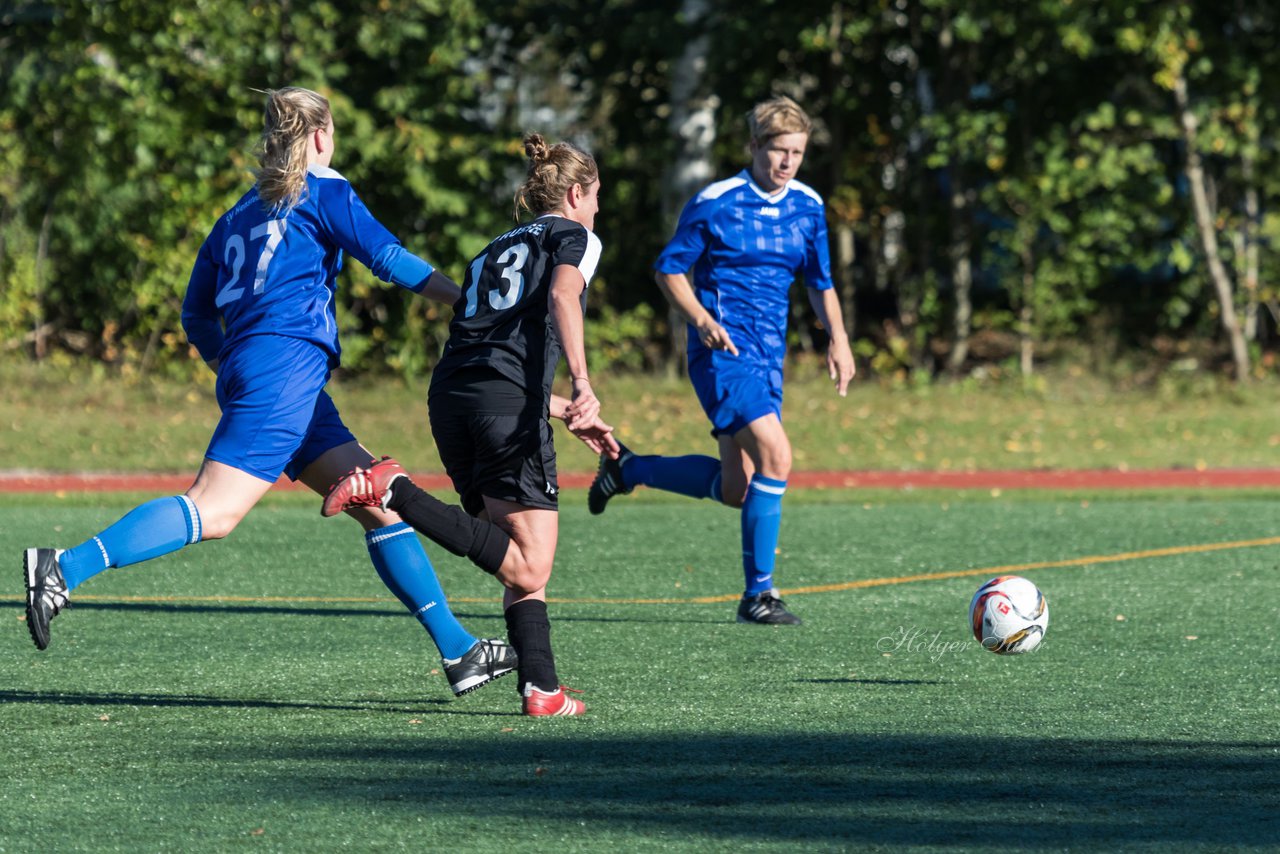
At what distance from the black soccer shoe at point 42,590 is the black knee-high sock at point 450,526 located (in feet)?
3.08

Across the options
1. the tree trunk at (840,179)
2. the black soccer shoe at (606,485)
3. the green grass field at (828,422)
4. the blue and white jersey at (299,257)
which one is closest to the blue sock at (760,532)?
the black soccer shoe at (606,485)

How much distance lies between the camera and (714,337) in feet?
24.2

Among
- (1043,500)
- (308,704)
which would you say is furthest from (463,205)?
(308,704)

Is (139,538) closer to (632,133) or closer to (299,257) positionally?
(299,257)

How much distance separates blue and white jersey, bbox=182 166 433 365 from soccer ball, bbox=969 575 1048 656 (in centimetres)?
229

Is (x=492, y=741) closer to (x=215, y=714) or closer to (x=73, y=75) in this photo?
(x=215, y=714)

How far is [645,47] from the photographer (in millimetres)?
18656

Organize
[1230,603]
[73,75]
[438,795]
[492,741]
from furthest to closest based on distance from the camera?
[73,75], [1230,603], [492,741], [438,795]

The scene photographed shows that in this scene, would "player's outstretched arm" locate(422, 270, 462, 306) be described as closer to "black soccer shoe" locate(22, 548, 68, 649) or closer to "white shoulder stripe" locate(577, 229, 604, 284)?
"white shoulder stripe" locate(577, 229, 604, 284)

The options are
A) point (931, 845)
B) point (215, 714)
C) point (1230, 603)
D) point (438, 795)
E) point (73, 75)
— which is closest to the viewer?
point (931, 845)

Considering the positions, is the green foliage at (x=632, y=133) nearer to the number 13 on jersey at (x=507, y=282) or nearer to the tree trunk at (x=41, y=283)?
the tree trunk at (x=41, y=283)

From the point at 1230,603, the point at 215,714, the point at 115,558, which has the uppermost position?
the point at 115,558

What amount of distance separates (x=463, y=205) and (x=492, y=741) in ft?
46.1

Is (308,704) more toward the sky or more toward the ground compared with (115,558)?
more toward the ground
